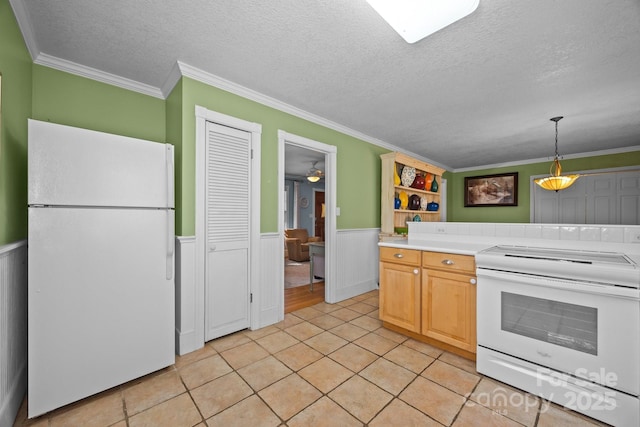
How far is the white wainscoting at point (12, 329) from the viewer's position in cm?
136

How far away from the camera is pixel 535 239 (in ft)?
7.46

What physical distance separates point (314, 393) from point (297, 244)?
496 cm

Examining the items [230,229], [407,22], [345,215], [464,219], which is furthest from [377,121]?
[464,219]

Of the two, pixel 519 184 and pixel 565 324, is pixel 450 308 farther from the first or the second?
pixel 519 184

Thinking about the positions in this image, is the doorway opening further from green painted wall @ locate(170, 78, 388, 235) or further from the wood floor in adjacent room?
green painted wall @ locate(170, 78, 388, 235)

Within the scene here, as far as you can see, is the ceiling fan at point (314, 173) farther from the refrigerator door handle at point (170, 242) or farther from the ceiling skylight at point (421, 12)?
the ceiling skylight at point (421, 12)

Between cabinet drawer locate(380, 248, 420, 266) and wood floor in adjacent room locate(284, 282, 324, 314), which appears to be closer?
cabinet drawer locate(380, 248, 420, 266)

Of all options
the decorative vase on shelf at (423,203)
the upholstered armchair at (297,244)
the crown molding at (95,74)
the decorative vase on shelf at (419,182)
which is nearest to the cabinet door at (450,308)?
the decorative vase on shelf at (419,182)

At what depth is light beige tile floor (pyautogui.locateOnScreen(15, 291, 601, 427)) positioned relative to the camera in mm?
1458

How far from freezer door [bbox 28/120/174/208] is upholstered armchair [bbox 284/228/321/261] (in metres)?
4.84

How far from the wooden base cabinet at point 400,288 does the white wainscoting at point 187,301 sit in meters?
1.71

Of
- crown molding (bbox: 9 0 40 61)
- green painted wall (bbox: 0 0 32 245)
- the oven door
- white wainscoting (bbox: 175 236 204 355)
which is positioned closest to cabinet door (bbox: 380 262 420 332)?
the oven door

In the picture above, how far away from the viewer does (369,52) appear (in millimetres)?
2000

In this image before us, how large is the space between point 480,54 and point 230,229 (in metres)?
2.54
